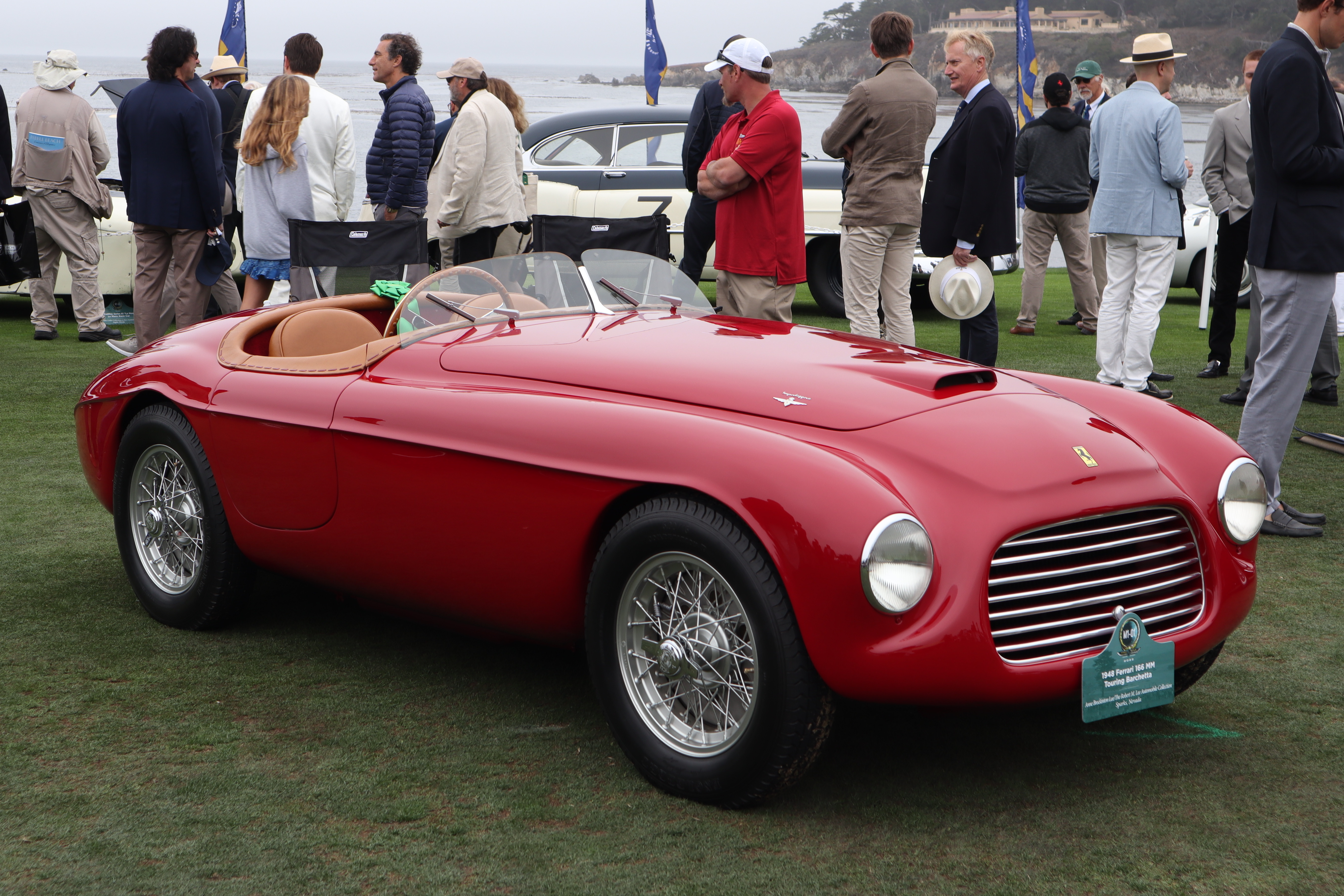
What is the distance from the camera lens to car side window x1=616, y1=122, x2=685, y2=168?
11445 millimetres

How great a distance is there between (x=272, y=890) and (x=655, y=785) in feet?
2.77

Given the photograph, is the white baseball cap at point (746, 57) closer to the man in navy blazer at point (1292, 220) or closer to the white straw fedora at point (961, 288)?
the white straw fedora at point (961, 288)

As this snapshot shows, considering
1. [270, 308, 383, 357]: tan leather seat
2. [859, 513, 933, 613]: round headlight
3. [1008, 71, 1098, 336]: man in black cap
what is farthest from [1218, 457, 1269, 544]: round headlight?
[1008, 71, 1098, 336]: man in black cap

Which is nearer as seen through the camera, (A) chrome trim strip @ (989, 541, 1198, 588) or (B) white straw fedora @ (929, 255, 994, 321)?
(A) chrome trim strip @ (989, 541, 1198, 588)

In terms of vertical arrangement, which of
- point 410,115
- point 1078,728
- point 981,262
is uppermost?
point 410,115

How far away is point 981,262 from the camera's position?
6777 millimetres

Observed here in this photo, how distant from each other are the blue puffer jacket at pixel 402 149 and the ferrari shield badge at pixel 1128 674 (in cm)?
644

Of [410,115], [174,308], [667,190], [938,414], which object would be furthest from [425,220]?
[938,414]

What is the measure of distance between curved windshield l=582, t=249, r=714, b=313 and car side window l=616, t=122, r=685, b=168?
7.58 metres

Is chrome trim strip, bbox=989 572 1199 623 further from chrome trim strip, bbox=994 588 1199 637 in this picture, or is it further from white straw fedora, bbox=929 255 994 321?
white straw fedora, bbox=929 255 994 321

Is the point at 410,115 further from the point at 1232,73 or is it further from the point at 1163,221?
the point at 1232,73

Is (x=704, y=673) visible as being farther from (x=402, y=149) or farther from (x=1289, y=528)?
(x=402, y=149)

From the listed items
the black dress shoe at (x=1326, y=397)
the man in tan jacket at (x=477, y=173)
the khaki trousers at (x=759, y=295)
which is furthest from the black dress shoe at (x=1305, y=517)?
the man in tan jacket at (x=477, y=173)

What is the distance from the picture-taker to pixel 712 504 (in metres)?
2.70
